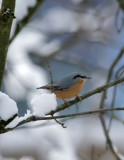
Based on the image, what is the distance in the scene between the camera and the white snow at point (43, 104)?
1231 millimetres

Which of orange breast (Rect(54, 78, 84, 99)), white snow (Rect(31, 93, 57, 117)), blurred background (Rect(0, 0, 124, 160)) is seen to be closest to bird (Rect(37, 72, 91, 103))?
orange breast (Rect(54, 78, 84, 99))

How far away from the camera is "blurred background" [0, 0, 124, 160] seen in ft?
12.4

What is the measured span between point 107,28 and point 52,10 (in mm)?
1284

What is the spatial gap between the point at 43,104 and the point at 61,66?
4.31 meters

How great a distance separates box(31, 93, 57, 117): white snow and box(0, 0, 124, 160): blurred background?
5.51ft

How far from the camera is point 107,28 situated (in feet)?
18.8

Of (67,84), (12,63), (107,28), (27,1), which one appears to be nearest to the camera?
(67,84)

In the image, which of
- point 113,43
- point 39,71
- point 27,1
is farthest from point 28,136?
point 27,1

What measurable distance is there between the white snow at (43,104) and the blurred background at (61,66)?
1679 millimetres

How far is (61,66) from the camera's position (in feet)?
18.3

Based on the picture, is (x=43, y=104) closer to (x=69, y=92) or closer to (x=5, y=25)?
(x=5, y=25)

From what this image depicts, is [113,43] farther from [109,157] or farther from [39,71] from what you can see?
[109,157]

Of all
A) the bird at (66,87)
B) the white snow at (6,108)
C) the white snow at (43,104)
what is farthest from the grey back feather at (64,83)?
the white snow at (6,108)

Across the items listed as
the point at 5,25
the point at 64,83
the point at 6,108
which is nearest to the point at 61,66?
the point at 64,83
